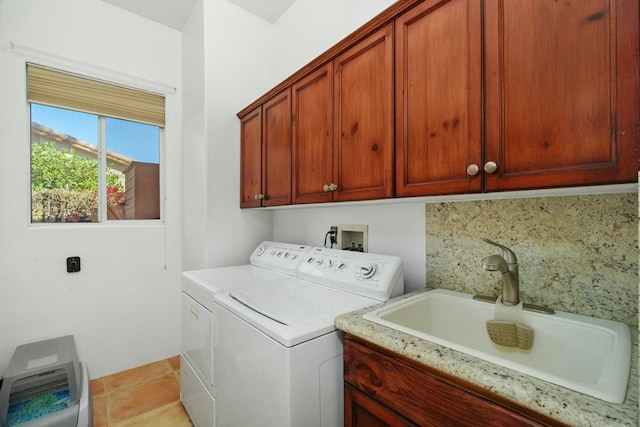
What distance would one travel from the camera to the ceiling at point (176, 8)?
7.46 ft

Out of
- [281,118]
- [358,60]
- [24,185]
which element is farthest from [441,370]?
[24,185]

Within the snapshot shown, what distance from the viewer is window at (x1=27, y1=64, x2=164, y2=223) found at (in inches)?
81.7

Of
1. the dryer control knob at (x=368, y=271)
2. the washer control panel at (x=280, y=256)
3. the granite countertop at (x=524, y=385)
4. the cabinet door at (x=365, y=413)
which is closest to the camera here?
the granite countertop at (x=524, y=385)

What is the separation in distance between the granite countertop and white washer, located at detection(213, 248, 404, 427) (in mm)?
235

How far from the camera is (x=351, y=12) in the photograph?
1853mm

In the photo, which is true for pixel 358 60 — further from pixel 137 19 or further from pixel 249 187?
pixel 137 19

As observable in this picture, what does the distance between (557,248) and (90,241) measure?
2.91 m

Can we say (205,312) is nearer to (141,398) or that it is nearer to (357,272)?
(357,272)

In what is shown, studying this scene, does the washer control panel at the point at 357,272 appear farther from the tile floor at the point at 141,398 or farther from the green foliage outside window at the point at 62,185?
the green foliage outside window at the point at 62,185

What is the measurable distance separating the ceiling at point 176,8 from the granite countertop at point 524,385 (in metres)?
2.66

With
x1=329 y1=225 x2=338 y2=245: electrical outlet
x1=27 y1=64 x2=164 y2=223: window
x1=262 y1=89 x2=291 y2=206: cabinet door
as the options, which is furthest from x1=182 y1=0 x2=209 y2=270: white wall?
x1=329 y1=225 x2=338 y2=245: electrical outlet

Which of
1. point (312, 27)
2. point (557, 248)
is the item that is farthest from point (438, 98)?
point (312, 27)

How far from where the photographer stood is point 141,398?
200 centimetres

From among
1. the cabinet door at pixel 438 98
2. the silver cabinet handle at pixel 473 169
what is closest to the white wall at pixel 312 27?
the cabinet door at pixel 438 98
